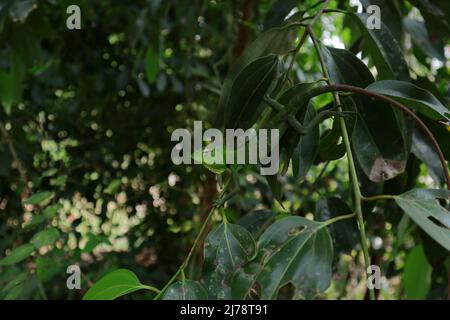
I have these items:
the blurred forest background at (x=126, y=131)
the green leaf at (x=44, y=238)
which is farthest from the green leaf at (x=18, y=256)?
the blurred forest background at (x=126, y=131)

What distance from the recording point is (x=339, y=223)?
66 cm

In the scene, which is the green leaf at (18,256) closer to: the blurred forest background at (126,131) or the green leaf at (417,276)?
the blurred forest background at (126,131)

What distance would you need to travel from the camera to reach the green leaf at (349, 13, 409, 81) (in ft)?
1.81

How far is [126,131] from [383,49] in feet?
3.14

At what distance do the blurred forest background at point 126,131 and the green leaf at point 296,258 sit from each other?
664mm

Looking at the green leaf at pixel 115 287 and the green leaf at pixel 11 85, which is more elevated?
the green leaf at pixel 11 85

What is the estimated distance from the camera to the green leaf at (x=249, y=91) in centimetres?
50

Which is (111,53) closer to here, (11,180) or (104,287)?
(11,180)

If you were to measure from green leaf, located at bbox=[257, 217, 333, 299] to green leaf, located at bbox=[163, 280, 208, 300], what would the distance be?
53 mm

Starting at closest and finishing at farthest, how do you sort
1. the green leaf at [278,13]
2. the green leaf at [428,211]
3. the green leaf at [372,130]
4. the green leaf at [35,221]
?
the green leaf at [428,211] < the green leaf at [372,130] < the green leaf at [278,13] < the green leaf at [35,221]

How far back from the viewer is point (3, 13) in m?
0.92

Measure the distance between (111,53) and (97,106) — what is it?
0.16m

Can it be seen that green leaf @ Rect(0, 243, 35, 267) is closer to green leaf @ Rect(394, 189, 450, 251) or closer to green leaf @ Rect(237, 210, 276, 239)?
green leaf @ Rect(237, 210, 276, 239)

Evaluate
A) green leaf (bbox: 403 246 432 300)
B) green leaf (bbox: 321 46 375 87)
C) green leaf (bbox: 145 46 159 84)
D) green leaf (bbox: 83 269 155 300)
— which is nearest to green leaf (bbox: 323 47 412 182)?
green leaf (bbox: 321 46 375 87)
